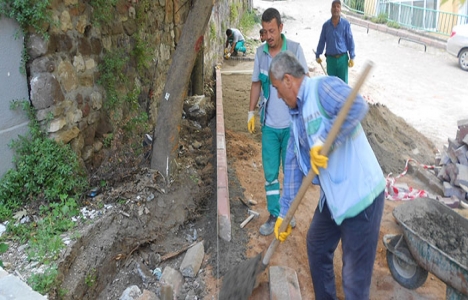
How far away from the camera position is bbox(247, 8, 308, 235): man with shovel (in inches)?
160

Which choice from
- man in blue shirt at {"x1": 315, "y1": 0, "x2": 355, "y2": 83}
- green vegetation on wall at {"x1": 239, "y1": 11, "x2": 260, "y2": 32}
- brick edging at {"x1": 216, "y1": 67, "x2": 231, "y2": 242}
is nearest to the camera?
brick edging at {"x1": 216, "y1": 67, "x2": 231, "y2": 242}

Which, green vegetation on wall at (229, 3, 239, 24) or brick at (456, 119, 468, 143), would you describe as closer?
brick at (456, 119, 468, 143)

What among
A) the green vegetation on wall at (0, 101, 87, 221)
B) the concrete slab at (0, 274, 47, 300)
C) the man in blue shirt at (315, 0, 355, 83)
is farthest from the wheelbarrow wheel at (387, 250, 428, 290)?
the man in blue shirt at (315, 0, 355, 83)

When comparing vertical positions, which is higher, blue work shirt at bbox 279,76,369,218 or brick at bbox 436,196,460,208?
blue work shirt at bbox 279,76,369,218

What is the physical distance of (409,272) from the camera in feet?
12.2

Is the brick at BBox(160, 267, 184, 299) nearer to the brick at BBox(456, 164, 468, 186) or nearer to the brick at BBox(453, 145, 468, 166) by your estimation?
the brick at BBox(456, 164, 468, 186)

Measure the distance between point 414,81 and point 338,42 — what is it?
4.94m

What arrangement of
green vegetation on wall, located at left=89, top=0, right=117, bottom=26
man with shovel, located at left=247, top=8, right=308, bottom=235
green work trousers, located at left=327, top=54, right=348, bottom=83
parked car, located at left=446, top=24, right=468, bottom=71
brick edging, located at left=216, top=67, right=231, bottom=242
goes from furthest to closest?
parked car, located at left=446, top=24, right=468, bottom=71, green work trousers, located at left=327, top=54, right=348, bottom=83, green vegetation on wall, located at left=89, top=0, right=117, bottom=26, brick edging, located at left=216, top=67, right=231, bottom=242, man with shovel, located at left=247, top=8, right=308, bottom=235

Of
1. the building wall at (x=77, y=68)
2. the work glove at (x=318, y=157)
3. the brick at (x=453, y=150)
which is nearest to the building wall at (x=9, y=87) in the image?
the building wall at (x=77, y=68)

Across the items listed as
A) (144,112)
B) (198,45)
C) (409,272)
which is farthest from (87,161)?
(409,272)

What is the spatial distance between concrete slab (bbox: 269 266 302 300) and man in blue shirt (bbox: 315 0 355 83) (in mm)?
5148

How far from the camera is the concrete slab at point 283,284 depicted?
3451 millimetres

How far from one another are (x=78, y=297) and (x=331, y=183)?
216 cm

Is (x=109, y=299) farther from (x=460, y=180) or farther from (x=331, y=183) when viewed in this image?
(x=460, y=180)
